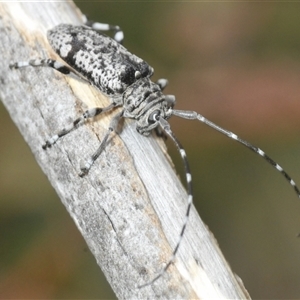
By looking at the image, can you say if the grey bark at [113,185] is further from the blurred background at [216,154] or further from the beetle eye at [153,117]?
the blurred background at [216,154]

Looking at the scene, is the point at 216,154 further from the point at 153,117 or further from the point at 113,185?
the point at 113,185

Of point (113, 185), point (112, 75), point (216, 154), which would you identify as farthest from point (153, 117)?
point (216, 154)

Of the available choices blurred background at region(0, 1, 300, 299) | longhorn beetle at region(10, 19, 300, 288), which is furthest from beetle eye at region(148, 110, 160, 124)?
blurred background at region(0, 1, 300, 299)

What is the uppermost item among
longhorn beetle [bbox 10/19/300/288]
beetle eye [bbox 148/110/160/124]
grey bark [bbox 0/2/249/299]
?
longhorn beetle [bbox 10/19/300/288]

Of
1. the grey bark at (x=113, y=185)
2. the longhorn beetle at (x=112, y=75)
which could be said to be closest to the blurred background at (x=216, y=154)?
the longhorn beetle at (x=112, y=75)

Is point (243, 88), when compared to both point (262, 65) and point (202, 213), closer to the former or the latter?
point (262, 65)

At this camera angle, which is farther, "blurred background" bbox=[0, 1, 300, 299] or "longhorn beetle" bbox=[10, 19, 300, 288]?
"blurred background" bbox=[0, 1, 300, 299]

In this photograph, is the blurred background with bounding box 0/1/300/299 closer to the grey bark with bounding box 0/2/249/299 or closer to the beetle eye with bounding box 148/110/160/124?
the beetle eye with bounding box 148/110/160/124
